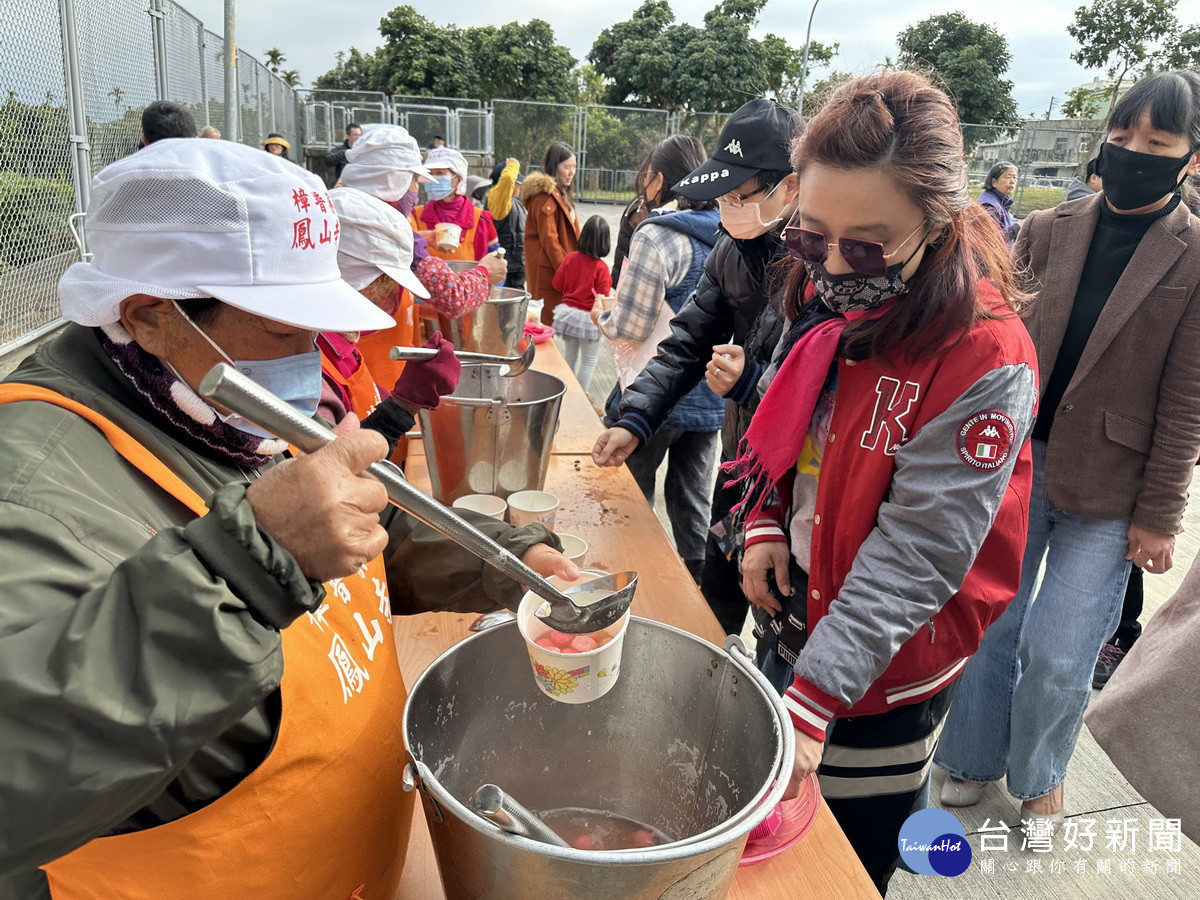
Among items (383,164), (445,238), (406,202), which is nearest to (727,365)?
(383,164)

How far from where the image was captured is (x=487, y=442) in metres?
2.23

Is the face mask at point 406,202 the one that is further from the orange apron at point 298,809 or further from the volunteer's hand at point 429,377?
the orange apron at point 298,809

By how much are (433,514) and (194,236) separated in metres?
0.46

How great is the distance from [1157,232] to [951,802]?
77.1 inches

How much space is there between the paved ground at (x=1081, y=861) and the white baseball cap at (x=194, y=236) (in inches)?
96.6

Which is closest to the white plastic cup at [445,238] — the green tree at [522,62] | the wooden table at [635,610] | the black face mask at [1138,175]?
the wooden table at [635,610]

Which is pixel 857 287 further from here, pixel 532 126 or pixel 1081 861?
pixel 532 126

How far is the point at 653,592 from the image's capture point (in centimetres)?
207

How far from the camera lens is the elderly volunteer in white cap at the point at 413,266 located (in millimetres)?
3041

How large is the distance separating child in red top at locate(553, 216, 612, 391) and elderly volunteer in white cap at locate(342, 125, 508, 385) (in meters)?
1.25

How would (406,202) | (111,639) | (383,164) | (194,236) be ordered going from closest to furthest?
1. (111,639)
2. (194,236)
3. (383,164)
4. (406,202)

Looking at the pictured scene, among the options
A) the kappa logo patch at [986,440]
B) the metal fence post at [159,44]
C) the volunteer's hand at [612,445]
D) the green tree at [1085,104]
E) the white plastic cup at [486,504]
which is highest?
the green tree at [1085,104]

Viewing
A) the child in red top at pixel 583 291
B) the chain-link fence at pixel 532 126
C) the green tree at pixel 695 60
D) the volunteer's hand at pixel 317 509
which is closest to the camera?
the volunteer's hand at pixel 317 509

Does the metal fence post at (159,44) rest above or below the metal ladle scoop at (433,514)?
above
